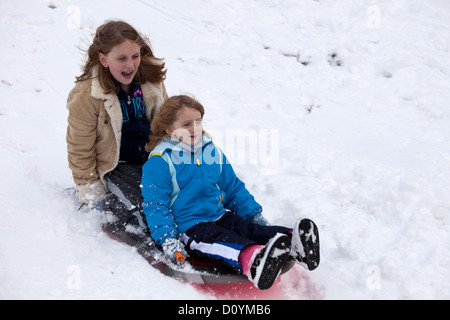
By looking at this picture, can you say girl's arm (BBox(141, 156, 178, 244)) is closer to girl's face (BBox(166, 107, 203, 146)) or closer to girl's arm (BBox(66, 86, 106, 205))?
girl's face (BBox(166, 107, 203, 146))

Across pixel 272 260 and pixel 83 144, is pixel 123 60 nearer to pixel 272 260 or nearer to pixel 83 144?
pixel 83 144

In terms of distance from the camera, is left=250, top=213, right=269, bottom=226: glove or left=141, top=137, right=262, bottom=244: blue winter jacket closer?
left=141, top=137, right=262, bottom=244: blue winter jacket

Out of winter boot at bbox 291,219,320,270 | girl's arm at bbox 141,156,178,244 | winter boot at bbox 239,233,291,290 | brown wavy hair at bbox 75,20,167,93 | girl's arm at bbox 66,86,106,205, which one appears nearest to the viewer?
winter boot at bbox 239,233,291,290

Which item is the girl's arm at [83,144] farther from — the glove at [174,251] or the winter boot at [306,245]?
the winter boot at [306,245]

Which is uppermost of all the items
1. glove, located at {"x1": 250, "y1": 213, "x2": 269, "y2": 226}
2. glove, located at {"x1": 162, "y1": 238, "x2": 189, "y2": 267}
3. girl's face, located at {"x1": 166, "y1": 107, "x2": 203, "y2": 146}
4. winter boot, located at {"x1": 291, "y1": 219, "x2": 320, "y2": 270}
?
girl's face, located at {"x1": 166, "y1": 107, "x2": 203, "y2": 146}

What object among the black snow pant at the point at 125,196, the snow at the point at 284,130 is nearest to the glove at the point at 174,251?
the snow at the point at 284,130

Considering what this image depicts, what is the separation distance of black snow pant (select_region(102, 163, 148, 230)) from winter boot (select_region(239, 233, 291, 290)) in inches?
30.2

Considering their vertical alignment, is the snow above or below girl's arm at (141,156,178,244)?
below

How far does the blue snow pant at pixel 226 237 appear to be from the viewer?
7.39ft

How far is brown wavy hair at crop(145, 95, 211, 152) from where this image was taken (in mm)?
2490

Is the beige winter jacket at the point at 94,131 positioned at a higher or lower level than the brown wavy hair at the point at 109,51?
lower

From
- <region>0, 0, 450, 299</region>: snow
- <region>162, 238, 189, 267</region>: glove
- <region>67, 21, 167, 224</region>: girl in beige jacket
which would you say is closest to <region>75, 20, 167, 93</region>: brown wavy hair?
<region>67, 21, 167, 224</region>: girl in beige jacket

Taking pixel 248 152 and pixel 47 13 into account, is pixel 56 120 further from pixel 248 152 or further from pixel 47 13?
pixel 47 13

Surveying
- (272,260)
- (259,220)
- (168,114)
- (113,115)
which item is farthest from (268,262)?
(113,115)
